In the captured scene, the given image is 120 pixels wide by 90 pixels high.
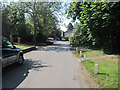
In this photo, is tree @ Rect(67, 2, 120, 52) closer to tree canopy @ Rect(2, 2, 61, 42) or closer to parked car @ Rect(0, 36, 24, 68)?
parked car @ Rect(0, 36, 24, 68)

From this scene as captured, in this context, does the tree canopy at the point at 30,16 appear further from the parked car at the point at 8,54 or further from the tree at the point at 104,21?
the parked car at the point at 8,54

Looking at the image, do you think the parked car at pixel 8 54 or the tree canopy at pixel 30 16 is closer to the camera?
the parked car at pixel 8 54

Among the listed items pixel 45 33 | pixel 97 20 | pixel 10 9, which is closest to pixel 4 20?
pixel 10 9

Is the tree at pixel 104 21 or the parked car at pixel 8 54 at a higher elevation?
the tree at pixel 104 21

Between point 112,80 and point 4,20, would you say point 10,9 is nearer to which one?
point 4,20

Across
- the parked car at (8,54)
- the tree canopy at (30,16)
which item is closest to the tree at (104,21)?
the parked car at (8,54)

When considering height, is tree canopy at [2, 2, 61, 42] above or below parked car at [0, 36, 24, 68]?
above

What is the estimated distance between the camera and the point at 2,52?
5613mm

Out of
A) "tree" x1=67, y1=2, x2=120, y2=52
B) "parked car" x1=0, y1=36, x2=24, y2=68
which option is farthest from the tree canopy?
"parked car" x1=0, y1=36, x2=24, y2=68

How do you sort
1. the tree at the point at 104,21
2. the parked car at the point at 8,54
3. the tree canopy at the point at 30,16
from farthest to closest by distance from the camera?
the tree canopy at the point at 30,16, the tree at the point at 104,21, the parked car at the point at 8,54

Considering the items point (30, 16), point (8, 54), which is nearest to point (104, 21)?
point (8, 54)

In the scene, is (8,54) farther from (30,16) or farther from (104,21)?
(30,16)

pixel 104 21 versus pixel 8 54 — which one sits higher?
pixel 104 21

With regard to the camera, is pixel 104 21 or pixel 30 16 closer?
pixel 104 21
